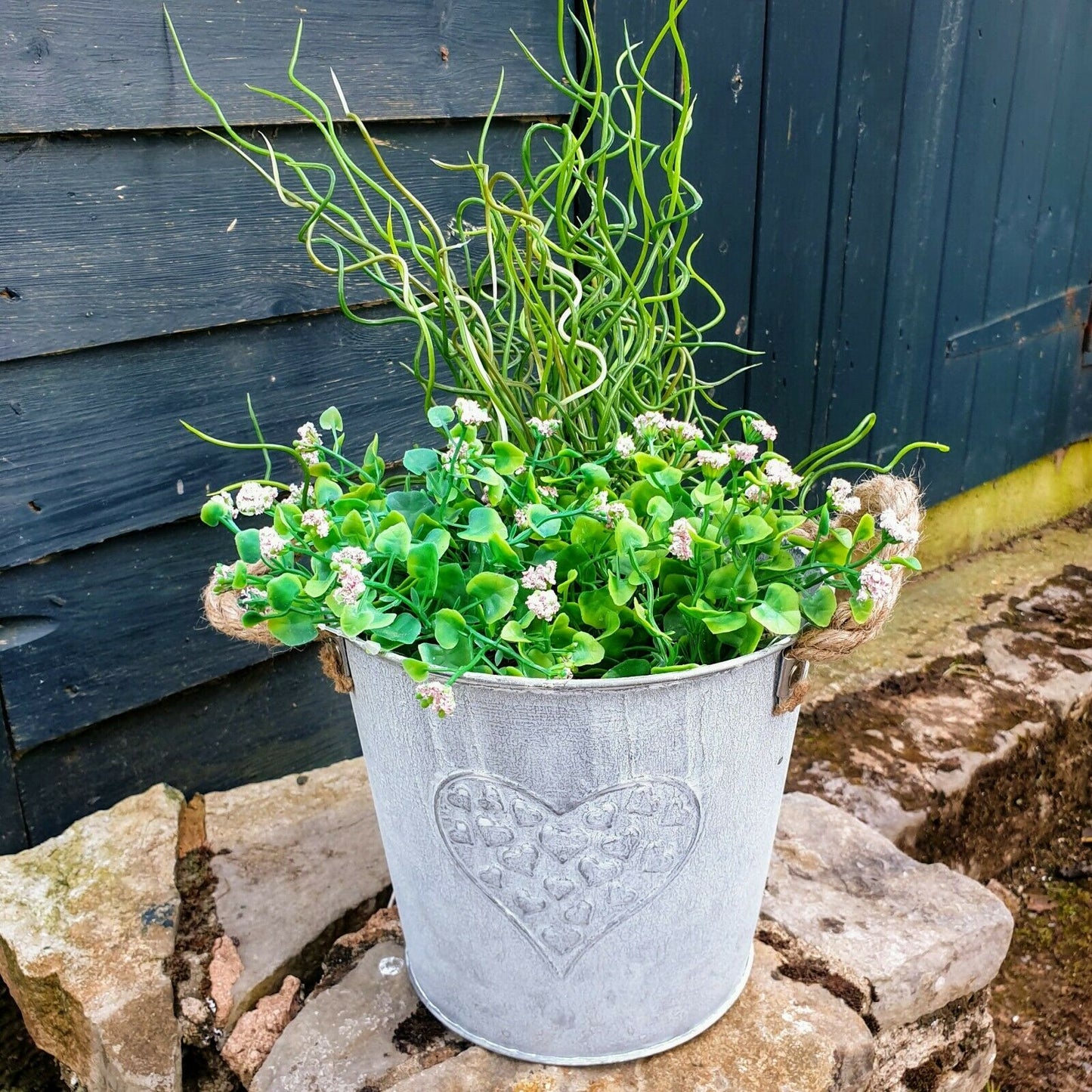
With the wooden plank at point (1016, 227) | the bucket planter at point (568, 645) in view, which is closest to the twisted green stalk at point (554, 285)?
the bucket planter at point (568, 645)

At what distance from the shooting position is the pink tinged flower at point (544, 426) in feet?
3.17

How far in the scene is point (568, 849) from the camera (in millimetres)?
870

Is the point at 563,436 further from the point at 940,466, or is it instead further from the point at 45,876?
the point at 940,466

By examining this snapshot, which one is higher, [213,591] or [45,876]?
[213,591]

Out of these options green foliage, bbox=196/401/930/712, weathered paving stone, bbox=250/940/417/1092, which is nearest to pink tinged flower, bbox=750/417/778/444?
green foliage, bbox=196/401/930/712

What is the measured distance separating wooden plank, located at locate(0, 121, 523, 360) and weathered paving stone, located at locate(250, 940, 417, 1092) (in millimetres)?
815

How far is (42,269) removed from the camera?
1218 mm

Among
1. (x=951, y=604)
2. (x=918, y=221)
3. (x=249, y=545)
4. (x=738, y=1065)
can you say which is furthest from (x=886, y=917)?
(x=918, y=221)

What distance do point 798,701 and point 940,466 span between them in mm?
1913

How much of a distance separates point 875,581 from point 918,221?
1.82 meters

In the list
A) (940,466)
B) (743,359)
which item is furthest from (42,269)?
(940,466)

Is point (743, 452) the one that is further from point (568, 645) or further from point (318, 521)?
point (318, 521)

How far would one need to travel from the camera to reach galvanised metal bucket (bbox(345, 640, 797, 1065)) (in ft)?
2.71

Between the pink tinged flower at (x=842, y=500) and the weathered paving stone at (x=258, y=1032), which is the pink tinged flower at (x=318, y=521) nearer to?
the pink tinged flower at (x=842, y=500)
